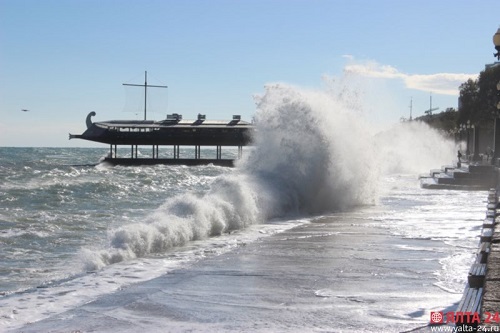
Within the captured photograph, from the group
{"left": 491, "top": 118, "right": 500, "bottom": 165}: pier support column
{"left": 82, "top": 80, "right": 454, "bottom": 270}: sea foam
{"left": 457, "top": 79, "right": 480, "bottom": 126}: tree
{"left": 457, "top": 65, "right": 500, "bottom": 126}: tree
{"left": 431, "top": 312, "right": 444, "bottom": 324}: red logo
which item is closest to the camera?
{"left": 431, "top": 312, "right": 444, "bottom": 324}: red logo

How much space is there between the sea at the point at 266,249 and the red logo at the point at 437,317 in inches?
2.9

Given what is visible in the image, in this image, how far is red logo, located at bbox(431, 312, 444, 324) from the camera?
522cm

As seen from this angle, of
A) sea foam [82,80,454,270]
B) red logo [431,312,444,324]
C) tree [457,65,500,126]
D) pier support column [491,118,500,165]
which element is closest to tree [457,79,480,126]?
tree [457,65,500,126]

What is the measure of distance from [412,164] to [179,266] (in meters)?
46.6

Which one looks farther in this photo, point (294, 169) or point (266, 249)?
point (294, 169)

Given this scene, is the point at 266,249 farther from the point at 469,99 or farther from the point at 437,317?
the point at 469,99

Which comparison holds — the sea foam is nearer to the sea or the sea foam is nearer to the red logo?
the sea

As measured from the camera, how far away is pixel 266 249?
9445 millimetres

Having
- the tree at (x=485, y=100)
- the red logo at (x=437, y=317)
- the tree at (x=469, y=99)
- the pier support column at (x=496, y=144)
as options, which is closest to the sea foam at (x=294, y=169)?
the red logo at (x=437, y=317)

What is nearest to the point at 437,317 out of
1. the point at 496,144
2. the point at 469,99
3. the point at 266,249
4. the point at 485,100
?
the point at 266,249

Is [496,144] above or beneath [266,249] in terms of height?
above

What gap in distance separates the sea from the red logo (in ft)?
0.24

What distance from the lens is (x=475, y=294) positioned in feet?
18.4

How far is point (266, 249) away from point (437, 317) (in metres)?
4.26
